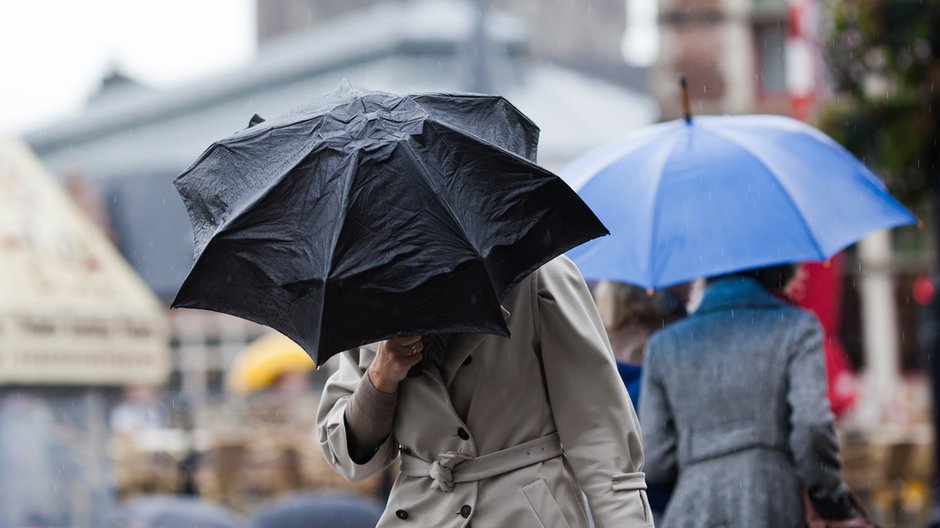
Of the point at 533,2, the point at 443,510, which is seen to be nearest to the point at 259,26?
the point at 533,2

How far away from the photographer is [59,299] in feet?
24.8

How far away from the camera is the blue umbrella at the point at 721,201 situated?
190 inches

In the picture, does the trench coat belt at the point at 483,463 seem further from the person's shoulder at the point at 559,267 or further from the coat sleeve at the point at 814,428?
the coat sleeve at the point at 814,428

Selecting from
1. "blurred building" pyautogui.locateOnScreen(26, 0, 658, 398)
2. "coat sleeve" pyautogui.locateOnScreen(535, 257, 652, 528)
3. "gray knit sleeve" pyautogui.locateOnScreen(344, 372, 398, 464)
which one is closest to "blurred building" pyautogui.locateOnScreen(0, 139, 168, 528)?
"gray knit sleeve" pyautogui.locateOnScreen(344, 372, 398, 464)

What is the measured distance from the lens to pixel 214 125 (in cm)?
5697

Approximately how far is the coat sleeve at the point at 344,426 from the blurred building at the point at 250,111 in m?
39.7

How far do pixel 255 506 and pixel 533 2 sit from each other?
212ft

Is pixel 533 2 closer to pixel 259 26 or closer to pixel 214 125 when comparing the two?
pixel 259 26

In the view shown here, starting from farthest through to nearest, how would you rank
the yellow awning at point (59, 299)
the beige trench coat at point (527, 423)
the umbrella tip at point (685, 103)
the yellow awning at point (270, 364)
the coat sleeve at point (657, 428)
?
the yellow awning at point (270, 364), the yellow awning at point (59, 299), the umbrella tip at point (685, 103), the coat sleeve at point (657, 428), the beige trench coat at point (527, 423)

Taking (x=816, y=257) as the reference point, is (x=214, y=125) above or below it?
below

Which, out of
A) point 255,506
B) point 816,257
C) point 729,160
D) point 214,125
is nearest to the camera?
point 816,257

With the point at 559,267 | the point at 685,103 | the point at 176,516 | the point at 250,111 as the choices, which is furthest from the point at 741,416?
the point at 250,111

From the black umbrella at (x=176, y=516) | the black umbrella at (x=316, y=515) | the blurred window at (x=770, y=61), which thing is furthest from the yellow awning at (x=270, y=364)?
the black umbrella at (x=316, y=515)

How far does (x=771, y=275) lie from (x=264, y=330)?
3701 cm
